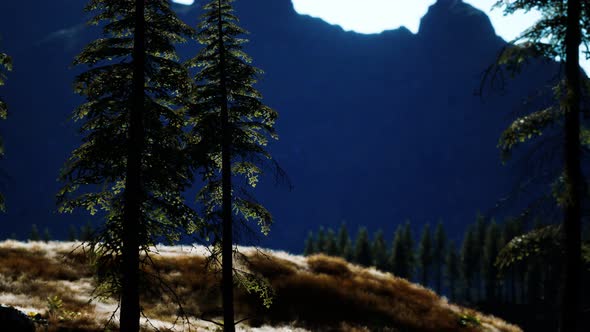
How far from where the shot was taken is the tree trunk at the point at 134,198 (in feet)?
34.7

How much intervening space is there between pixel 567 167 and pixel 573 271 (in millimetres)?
1953

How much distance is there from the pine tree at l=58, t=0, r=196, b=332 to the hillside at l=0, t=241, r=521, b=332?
6.91 metres

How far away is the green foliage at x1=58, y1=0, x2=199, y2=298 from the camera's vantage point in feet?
35.0

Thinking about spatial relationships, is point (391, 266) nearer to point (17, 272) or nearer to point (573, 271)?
point (17, 272)

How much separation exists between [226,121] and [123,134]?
328 centimetres

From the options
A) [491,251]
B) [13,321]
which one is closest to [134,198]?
[13,321]

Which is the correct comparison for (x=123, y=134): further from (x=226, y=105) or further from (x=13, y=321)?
(x=13, y=321)

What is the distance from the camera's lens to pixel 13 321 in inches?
481

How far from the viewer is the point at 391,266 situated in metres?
72.6

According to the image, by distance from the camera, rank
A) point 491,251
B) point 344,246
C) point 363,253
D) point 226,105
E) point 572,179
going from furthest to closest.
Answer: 1. point 344,246
2. point 491,251
3. point 363,253
4. point 226,105
5. point 572,179

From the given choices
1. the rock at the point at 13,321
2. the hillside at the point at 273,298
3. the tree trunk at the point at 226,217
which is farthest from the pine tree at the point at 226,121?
the rock at the point at 13,321

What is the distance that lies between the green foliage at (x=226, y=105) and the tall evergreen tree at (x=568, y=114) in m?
7.27

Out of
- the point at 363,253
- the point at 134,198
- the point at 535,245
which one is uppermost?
the point at 134,198

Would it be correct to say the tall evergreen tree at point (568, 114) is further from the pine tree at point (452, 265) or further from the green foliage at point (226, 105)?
the pine tree at point (452, 265)
